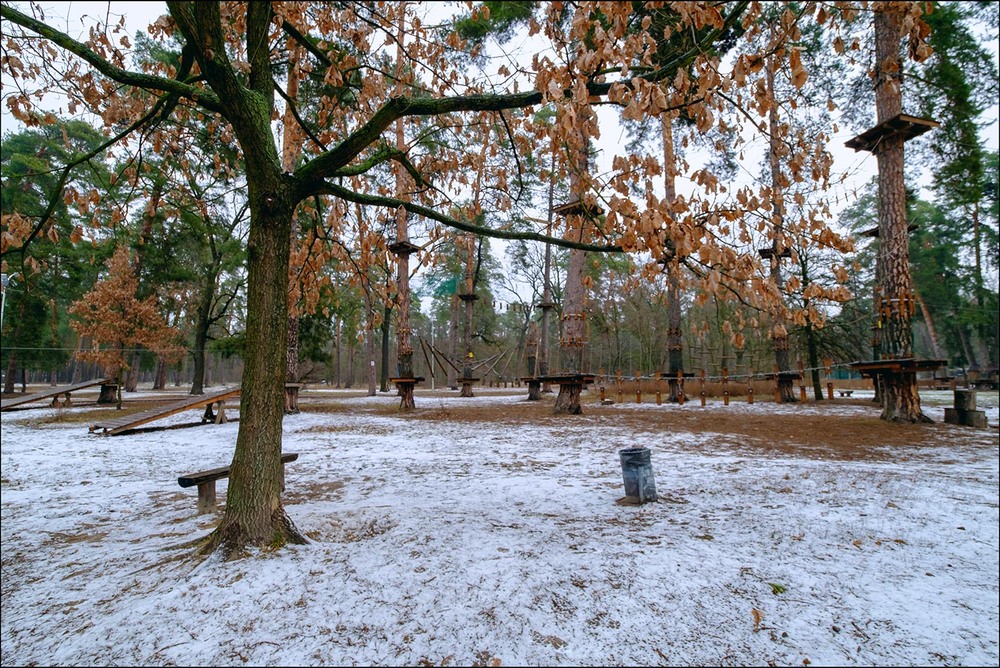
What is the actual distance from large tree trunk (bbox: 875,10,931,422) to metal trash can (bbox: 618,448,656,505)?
710cm

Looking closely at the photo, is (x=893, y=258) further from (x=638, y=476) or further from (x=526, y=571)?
(x=526, y=571)

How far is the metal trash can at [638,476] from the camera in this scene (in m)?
3.96

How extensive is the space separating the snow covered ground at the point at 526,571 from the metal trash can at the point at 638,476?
0.37 feet

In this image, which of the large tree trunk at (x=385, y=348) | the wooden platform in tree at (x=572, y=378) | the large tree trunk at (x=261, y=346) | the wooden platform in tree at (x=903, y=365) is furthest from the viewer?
the large tree trunk at (x=385, y=348)

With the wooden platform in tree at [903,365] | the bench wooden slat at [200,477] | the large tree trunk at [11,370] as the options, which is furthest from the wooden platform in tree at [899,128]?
the large tree trunk at [11,370]

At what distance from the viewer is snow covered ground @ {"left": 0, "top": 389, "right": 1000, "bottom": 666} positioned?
201cm

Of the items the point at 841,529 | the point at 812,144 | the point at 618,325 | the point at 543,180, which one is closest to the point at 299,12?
the point at 543,180

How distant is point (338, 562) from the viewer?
2.78 m

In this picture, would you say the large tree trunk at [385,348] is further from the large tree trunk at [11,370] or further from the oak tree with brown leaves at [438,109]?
the oak tree with brown leaves at [438,109]

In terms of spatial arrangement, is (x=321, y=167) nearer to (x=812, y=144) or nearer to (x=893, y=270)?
(x=812, y=144)

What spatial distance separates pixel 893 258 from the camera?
8.53 metres

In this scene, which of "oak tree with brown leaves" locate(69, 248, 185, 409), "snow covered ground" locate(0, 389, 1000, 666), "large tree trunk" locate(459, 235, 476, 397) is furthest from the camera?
"large tree trunk" locate(459, 235, 476, 397)

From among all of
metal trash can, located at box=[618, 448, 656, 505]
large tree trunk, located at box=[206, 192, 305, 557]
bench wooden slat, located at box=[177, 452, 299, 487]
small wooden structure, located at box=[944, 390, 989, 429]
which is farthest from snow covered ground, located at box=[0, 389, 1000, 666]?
small wooden structure, located at box=[944, 390, 989, 429]

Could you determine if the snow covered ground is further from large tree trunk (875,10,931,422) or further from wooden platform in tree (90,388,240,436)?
large tree trunk (875,10,931,422)
